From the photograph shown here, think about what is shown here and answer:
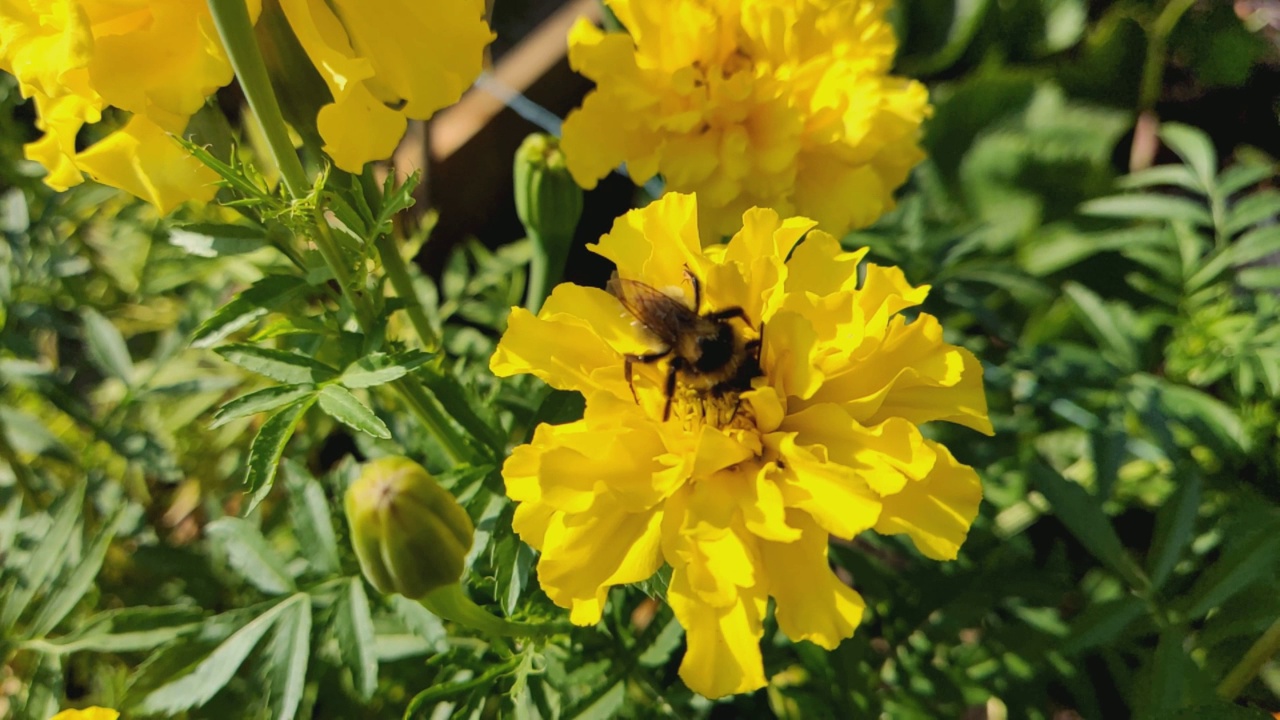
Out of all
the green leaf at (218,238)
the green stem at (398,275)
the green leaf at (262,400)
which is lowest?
the green leaf at (262,400)

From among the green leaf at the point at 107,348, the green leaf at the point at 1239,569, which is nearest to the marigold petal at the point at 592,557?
the green leaf at the point at 1239,569

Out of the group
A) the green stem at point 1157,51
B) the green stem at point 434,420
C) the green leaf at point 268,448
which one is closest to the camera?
the green leaf at point 268,448

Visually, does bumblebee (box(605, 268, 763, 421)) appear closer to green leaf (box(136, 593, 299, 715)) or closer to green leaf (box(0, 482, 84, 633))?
green leaf (box(136, 593, 299, 715))

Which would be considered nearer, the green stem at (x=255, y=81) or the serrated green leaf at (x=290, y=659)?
the green stem at (x=255, y=81)

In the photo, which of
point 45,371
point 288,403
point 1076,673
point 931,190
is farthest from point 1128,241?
point 45,371

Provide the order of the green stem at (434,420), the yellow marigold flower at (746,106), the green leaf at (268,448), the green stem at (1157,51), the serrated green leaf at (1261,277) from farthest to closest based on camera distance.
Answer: the green stem at (1157,51)
the serrated green leaf at (1261,277)
the yellow marigold flower at (746,106)
the green stem at (434,420)
the green leaf at (268,448)

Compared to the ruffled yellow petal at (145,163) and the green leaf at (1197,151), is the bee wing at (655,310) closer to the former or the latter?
the ruffled yellow petal at (145,163)

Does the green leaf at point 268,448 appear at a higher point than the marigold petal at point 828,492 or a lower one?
lower
